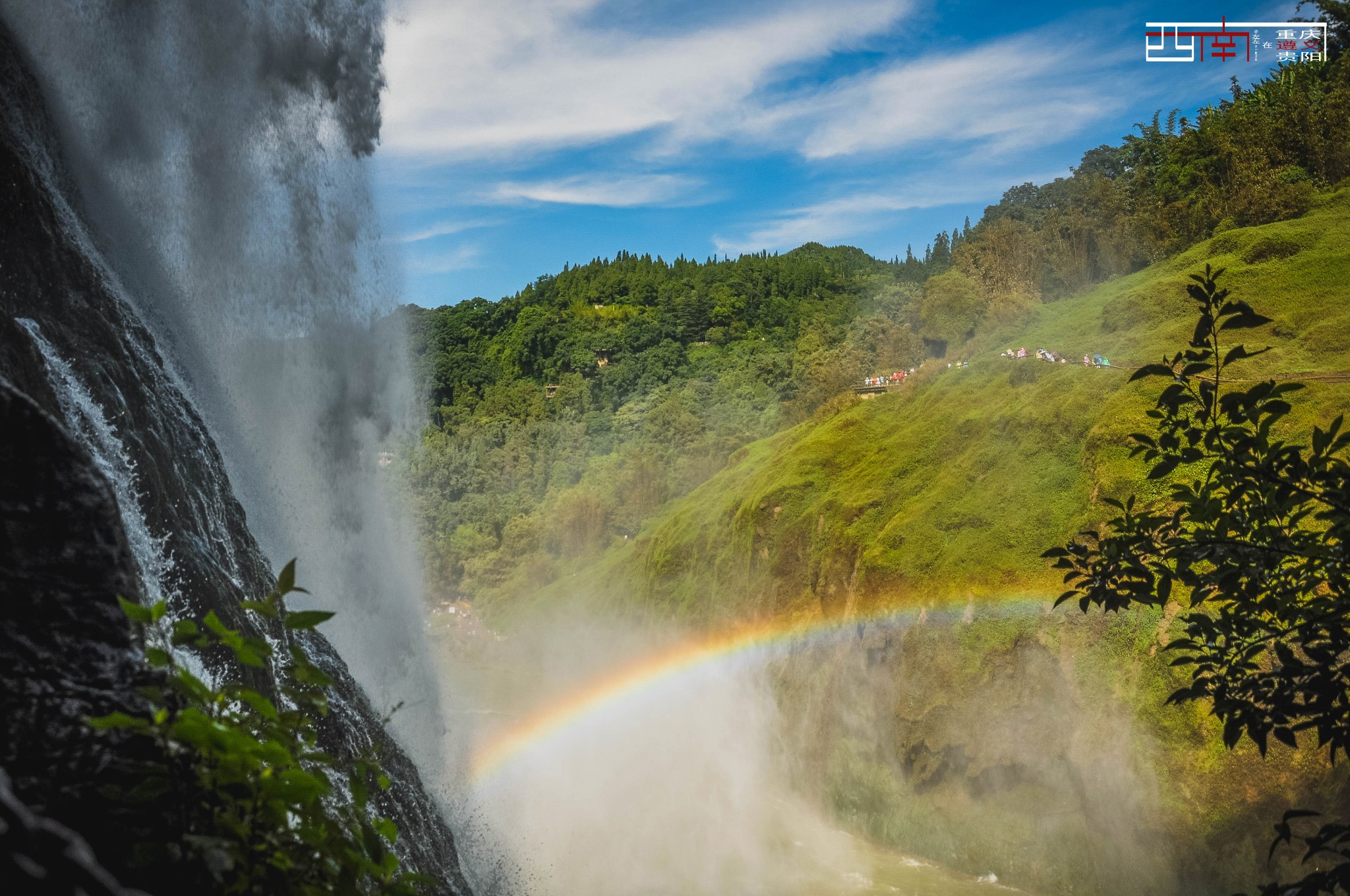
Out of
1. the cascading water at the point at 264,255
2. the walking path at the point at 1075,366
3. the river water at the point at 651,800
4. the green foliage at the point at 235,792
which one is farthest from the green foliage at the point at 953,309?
the green foliage at the point at 235,792

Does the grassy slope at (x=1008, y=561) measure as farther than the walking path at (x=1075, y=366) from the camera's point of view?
No

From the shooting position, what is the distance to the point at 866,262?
137875 millimetres

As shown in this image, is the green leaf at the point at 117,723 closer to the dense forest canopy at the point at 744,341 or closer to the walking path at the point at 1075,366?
the walking path at the point at 1075,366

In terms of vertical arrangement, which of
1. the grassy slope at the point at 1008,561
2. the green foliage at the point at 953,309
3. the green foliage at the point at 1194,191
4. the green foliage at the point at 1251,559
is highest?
the green foliage at the point at 1194,191

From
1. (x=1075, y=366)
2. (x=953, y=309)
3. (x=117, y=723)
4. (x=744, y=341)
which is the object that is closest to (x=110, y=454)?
(x=117, y=723)

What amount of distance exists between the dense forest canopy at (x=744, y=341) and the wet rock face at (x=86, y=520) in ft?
49.7

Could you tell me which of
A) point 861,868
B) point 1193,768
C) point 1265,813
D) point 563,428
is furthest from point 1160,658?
point 563,428

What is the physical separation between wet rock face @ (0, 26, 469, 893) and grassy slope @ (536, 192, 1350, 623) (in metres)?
24.2

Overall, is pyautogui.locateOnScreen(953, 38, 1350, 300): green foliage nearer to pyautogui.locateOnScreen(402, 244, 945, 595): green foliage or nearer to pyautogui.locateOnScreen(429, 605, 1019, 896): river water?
pyautogui.locateOnScreen(402, 244, 945, 595): green foliage

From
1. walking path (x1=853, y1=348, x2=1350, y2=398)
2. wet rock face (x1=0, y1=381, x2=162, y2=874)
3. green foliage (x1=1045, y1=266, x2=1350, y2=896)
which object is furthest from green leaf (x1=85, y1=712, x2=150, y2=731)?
walking path (x1=853, y1=348, x2=1350, y2=398)

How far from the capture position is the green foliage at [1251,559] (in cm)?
359

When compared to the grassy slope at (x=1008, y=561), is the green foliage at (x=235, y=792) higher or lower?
higher

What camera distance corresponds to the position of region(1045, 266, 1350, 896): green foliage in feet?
11.8

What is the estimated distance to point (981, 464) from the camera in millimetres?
34844
